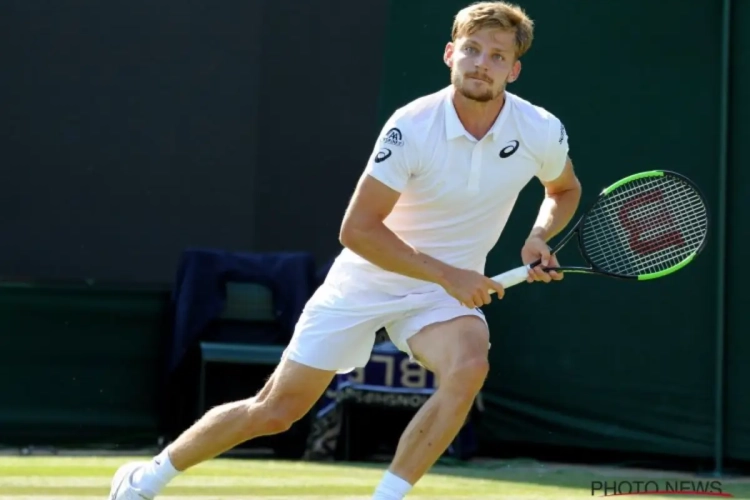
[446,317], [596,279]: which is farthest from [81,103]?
[446,317]

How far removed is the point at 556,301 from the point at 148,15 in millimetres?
3314

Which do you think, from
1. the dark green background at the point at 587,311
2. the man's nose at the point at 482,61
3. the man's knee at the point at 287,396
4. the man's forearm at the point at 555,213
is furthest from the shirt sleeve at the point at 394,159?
the dark green background at the point at 587,311

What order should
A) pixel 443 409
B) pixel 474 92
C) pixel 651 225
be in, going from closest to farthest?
pixel 443 409 < pixel 474 92 < pixel 651 225

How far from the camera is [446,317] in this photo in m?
4.28

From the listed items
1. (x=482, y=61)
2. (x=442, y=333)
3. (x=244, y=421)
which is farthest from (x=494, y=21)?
(x=244, y=421)

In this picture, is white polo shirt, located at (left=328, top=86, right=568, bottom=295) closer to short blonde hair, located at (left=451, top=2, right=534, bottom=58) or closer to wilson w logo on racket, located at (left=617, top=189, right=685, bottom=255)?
short blonde hair, located at (left=451, top=2, right=534, bottom=58)

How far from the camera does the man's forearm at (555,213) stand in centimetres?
447

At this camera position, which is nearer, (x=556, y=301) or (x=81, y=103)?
(x=556, y=301)

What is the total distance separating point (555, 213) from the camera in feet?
15.0

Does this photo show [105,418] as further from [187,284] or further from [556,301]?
[556,301]

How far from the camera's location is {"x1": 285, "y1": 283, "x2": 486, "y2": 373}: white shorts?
169 inches

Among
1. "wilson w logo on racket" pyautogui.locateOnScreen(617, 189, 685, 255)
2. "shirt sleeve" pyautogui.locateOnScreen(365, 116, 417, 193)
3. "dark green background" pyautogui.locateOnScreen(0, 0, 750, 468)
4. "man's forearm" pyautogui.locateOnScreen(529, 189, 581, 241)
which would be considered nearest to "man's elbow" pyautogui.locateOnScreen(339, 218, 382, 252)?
"shirt sleeve" pyautogui.locateOnScreen(365, 116, 417, 193)

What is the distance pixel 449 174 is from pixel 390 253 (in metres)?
0.32

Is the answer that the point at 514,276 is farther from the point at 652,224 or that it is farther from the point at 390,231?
the point at 652,224
